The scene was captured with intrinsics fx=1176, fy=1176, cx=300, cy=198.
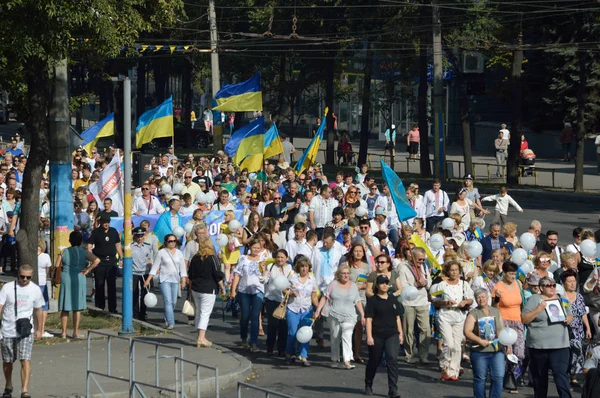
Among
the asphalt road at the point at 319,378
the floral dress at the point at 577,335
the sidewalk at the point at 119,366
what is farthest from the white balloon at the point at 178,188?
the floral dress at the point at 577,335

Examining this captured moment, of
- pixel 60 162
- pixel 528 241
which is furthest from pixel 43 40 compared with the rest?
pixel 528 241

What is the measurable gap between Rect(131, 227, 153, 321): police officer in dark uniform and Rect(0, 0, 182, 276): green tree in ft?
4.89

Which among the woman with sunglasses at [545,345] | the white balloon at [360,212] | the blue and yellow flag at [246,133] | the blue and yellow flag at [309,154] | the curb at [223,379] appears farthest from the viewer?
the blue and yellow flag at [309,154]

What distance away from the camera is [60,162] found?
59.9 feet

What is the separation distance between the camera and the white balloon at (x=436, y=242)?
16.4 m

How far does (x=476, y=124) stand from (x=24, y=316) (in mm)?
48713

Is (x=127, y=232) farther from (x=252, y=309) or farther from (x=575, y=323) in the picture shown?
(x=575, y=323)

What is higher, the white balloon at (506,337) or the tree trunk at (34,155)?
the tree trunk at (34,155)

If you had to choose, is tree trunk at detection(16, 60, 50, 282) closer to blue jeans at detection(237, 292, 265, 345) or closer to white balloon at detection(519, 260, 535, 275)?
blue jeans at detection(237, 292, 265, 345)

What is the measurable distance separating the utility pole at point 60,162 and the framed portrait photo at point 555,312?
8635 mm

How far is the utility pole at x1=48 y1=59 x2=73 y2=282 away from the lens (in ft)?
59.2

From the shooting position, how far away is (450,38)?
42156mm

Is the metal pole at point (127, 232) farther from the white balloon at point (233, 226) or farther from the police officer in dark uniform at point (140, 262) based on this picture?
the white balloon at point (233, 226)

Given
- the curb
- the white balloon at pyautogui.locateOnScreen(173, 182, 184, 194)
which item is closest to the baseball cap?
the curb
